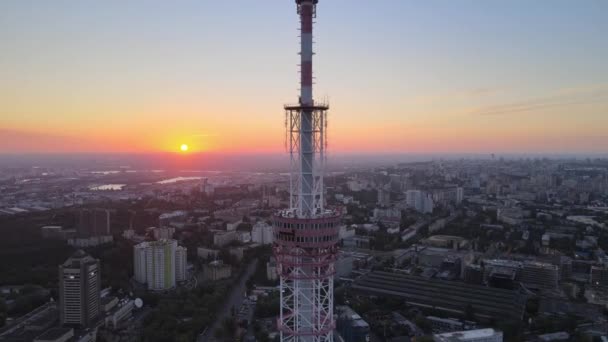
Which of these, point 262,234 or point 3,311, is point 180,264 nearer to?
point 3,311

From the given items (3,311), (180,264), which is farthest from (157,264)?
(3,311)

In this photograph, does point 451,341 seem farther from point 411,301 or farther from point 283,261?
point 283,261

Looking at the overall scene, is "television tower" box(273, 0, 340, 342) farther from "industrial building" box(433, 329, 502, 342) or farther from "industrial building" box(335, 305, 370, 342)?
"industrial building" box(335, 305, 370, 342)

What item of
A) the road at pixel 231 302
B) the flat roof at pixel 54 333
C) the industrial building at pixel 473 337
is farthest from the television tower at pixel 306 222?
the flat roof at pixel 54 333

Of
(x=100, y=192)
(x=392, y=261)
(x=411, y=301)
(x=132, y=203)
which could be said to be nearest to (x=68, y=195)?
(x=100, y=192)

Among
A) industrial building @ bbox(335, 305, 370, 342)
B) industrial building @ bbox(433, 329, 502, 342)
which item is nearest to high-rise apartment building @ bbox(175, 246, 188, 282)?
industrial building @ bbox(335, 305, 370, 342)

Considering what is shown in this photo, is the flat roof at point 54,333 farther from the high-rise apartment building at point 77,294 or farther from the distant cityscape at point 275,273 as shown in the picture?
the high-rise apartment building at point 77,294
